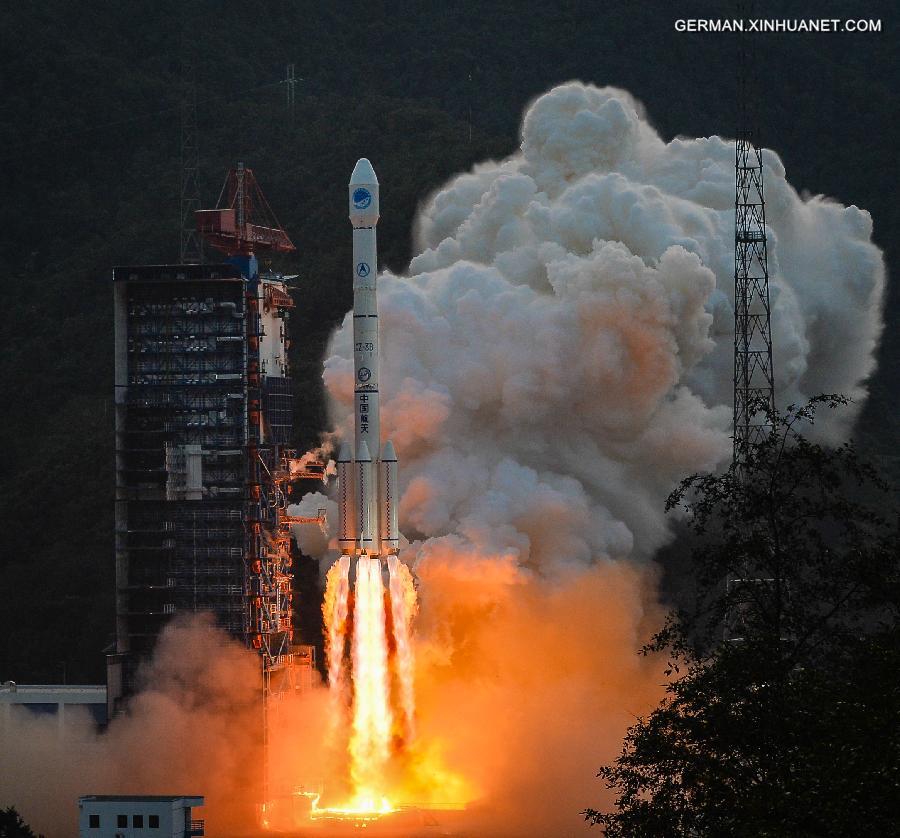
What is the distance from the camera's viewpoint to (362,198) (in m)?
65.3

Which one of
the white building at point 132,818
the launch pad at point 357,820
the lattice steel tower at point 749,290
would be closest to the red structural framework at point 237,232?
the lattice steel tower at point 749,290

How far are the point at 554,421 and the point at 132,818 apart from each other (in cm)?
2057

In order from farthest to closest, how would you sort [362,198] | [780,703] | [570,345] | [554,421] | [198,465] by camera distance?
[554,421] → [570,345] → [198,465] → [362,198] → [780,703]

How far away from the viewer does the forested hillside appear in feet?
304

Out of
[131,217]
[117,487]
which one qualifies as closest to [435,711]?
[117,487]

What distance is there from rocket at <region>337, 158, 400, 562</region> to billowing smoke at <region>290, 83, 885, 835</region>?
392 centimetres

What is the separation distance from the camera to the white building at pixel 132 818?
190 feet

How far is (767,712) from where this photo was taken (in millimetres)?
37781

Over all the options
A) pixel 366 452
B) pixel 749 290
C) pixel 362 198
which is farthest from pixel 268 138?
pixel 366 452

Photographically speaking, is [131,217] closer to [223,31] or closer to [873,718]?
[223,31]

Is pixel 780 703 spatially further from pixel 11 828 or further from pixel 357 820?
pixel 357 820

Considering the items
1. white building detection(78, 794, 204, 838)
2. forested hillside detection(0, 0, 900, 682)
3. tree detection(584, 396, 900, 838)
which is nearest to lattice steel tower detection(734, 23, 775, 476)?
white building detection(78, 794, 204, 838)

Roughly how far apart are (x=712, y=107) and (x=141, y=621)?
56.6 metres

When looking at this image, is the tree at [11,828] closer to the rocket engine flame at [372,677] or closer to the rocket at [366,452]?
the rocket engine flame at [372,677]
